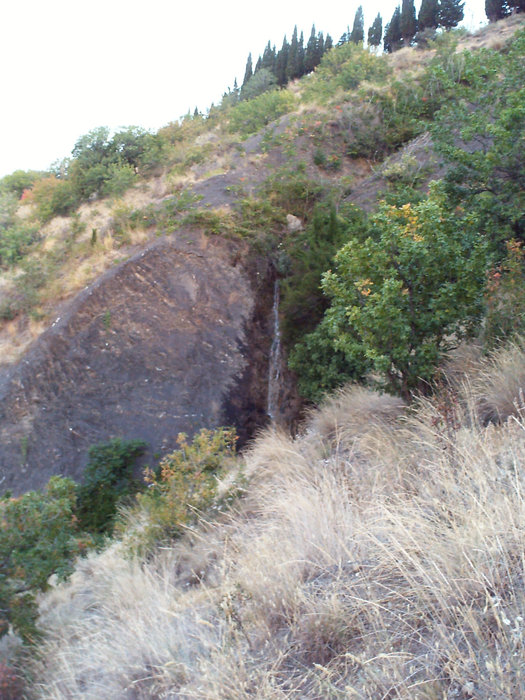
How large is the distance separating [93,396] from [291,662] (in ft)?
36.6

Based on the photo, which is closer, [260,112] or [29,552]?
[29,552]

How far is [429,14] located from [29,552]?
39796 millimetres

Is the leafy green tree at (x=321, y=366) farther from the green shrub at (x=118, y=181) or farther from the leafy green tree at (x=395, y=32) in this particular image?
the leafy green tree at (x=395, y=32)

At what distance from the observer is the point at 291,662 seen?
2.99 metres

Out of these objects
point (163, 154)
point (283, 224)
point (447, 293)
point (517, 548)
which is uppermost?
point (163, 154)

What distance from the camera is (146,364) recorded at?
1378cm

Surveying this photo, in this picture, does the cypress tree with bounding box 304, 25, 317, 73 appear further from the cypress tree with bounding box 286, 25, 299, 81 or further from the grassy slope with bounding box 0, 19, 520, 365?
the grassy slope with bounding box 0, 19, 520, 365

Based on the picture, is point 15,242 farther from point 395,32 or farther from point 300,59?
point 395,32

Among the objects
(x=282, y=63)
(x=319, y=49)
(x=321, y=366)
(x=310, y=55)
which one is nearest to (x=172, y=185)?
(x=321, y=366)

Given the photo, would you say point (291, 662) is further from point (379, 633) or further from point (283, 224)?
point (283, 224)

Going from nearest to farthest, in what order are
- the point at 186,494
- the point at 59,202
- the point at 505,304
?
1. the point at 186,494
2. the point at 505,304
3. the point at 59,202

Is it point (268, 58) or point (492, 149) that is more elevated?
point (268, 58)

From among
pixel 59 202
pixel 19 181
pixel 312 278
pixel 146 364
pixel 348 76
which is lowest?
pixel 146 364

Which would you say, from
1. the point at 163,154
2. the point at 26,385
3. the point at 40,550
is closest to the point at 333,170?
the point at 163,154
